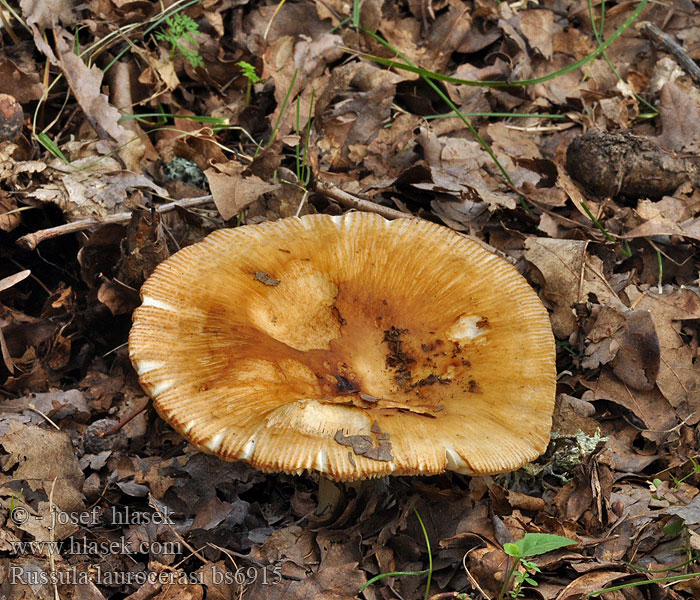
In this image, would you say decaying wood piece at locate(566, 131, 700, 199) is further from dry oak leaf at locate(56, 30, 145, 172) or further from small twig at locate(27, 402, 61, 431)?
small twig at locate(27, 402, 61, 431)

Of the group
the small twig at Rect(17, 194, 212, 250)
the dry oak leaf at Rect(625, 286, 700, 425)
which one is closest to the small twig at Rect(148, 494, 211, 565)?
the small twig at Rect(17, 194, 212, 250)

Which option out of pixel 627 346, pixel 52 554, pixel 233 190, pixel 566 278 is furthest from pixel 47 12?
pixel 627 346

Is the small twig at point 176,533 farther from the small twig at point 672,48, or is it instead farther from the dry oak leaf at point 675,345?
the small twig at point 672,48

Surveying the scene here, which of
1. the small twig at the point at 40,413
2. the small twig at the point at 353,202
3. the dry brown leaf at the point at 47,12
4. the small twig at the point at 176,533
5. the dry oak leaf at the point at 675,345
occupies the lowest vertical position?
the small twig at the point at 176,533

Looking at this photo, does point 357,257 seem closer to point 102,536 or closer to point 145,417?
point 145,417

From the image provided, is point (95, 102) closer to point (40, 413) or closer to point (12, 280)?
point (12, 280)

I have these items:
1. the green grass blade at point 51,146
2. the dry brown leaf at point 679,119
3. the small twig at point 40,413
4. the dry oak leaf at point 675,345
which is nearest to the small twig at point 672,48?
the dry brown leaf at point 679,119
